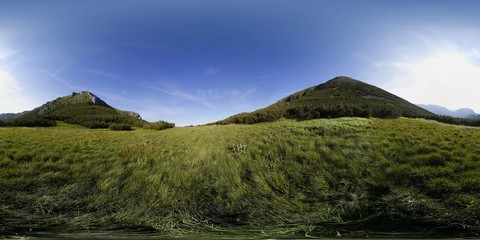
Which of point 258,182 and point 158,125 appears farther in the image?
point 158,125

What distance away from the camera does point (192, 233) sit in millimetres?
6281

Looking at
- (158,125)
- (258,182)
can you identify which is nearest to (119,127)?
(158,125)

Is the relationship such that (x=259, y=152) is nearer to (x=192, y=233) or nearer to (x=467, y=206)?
(x=192, y=233)

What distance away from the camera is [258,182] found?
30.0 feet

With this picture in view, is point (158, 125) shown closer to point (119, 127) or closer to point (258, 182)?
point (119, 127)

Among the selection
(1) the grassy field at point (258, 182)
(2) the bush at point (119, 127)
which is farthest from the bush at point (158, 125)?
(1) the grassy field at point (258, 182)

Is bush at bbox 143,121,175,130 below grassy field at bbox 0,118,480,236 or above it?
above

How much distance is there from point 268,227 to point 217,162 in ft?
13.9

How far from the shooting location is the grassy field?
6.78 metres

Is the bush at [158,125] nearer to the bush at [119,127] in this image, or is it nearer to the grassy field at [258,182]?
the bush at [119,127]

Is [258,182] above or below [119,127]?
below

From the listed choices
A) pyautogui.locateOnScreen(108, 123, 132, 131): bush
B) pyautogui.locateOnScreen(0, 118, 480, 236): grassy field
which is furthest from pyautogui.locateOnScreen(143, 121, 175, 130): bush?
pyautogui.locateOnScreen(0, 118, 480, 236): grassy field

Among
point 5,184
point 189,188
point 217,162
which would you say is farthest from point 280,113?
point 5,184

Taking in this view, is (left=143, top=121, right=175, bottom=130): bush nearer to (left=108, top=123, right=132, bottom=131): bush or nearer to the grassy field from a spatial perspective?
(left=108, top=123, right=132, bottom=131): bush
